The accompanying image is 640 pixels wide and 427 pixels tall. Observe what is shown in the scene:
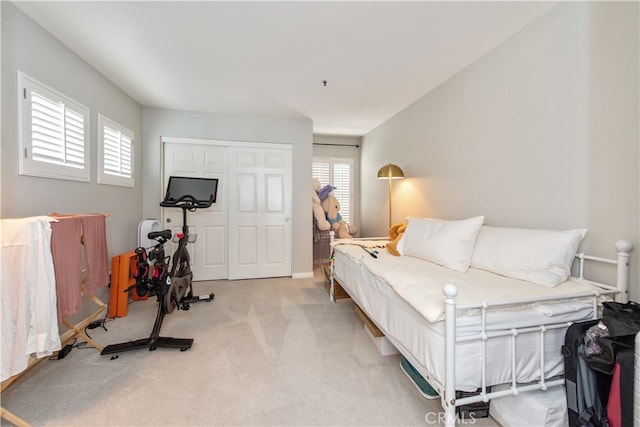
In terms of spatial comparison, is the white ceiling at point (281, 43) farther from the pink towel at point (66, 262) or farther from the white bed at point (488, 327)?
the white bed at point (488, 327)

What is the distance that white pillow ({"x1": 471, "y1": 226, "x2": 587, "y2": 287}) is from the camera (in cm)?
147

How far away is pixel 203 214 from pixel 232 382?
2579 mm

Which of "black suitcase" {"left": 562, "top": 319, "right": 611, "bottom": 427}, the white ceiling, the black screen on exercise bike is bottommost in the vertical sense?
"black suitcase" {"left": 562, "top": 319, "right": 611, "bottom": 427}

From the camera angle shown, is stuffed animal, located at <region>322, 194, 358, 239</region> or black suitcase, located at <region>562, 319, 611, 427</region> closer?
black suitcase, located at <region>562, 319, 611, 427</region>

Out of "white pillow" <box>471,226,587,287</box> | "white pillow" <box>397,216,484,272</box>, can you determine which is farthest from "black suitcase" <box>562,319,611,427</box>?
"white pillow" <box>397,216,484,272</box>

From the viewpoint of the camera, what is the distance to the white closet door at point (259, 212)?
3.79m

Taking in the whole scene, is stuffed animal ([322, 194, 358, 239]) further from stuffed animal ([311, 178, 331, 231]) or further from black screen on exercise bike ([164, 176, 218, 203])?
black screen on exercise bike ([164, 176, 218, 203])

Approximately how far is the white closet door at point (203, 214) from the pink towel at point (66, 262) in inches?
76.4

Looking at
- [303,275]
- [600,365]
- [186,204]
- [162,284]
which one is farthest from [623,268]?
[186,204]

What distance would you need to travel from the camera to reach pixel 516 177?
1916 mm

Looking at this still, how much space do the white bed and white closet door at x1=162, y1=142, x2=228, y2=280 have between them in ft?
9.59

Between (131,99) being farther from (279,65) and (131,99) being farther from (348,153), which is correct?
(348,153)

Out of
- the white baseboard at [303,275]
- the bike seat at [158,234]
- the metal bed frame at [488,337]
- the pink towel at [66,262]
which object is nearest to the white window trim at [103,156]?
the bike seat at [158,234]

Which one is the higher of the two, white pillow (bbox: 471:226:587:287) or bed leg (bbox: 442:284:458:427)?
white pillow (bbox: 471:226:587:287)
